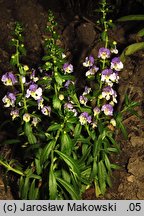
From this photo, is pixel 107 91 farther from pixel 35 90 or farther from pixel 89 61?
pixel 35 90

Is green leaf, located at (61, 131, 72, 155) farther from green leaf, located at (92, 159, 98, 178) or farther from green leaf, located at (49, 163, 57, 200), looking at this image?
green leaf, located at (92, 159, 98, 178)

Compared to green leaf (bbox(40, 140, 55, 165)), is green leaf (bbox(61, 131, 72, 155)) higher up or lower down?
higher up

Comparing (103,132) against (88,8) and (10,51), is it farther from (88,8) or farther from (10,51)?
(88,8)

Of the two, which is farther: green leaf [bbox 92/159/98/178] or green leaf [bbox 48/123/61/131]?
green leaf [bbox 92/159/98/178]

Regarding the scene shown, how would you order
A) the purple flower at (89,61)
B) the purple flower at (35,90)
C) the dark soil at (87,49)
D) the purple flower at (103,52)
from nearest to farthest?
the purple flower at (35,90) → the purple flower at (103,52) → the purple flower at (89,61) → the dark soil at (87,49)

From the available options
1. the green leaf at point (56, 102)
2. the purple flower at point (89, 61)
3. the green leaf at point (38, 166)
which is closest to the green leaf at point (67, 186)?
the green leaf at point (38, 166)

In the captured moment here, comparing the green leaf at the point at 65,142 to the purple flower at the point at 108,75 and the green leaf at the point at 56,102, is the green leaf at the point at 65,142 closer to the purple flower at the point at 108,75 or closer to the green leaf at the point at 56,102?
the green leaf at the point at 56,102

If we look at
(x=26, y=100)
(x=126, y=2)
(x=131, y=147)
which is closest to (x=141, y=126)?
(x=131, y=147)

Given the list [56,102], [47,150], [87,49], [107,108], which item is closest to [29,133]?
[47,150]

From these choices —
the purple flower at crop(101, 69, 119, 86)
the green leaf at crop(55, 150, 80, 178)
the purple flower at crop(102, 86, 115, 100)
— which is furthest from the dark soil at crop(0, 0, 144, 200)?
the purple flower at crop(101, 69, 119, 86)
